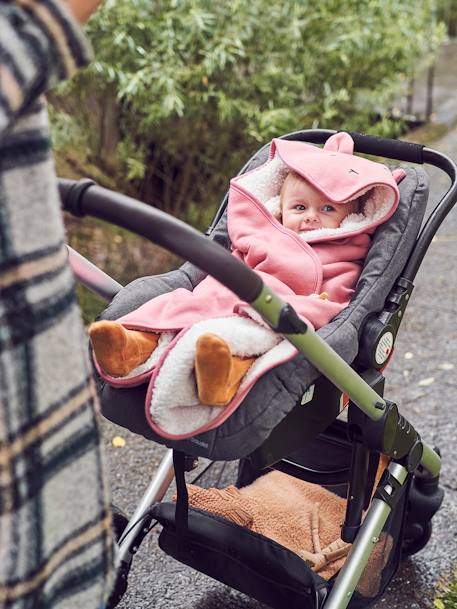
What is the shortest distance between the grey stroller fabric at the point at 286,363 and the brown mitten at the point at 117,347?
0.07 meters

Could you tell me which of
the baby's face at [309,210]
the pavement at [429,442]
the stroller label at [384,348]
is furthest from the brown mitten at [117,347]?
Result: the pavement at [429,442]

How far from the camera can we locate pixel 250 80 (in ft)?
13.4

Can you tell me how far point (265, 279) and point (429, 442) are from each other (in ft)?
4.80

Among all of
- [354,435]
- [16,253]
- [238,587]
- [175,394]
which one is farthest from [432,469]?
[16,253]

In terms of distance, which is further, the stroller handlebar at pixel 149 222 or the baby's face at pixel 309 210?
the baby's face at pixel 309 210

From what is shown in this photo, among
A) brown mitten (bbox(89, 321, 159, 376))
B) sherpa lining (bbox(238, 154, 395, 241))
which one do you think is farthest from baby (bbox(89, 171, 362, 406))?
sherpa lining (bbox(238, 154, 395, 241))

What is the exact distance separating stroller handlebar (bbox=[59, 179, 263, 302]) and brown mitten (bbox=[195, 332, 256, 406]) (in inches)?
8.5

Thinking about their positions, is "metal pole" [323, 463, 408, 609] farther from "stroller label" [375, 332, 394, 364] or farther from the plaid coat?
the plaid coat

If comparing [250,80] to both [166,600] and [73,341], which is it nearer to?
[166,600]

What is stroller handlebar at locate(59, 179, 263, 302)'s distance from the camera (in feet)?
4.03

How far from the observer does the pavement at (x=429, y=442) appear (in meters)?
2.35

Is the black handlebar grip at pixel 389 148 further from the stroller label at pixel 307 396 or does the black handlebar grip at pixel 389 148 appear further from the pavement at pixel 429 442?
the pavement at pixel 429 442

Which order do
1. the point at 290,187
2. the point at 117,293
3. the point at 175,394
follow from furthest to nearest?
1. the point at 290,187
2. the point at 117,293
3. the point at 175,394

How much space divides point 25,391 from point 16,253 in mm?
181
